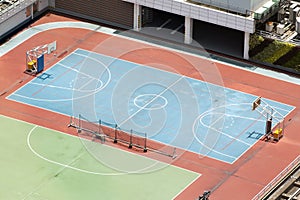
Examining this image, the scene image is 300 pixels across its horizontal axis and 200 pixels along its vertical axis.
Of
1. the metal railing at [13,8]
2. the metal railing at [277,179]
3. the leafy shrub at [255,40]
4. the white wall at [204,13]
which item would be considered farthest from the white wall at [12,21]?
the metal railing at [277,179]

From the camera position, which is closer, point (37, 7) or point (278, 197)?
point (278, 197)

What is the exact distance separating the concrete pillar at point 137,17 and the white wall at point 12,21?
1235 cm

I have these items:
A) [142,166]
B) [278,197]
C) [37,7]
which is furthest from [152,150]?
[37,7]

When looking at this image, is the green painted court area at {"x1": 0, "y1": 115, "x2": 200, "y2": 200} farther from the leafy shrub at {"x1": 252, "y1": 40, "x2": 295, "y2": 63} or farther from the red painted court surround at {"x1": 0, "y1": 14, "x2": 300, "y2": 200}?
the leafy shrub at {"x1": 252, "y1": 40, "x2": 295, "y2": 63}

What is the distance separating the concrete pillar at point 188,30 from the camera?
5354 inches

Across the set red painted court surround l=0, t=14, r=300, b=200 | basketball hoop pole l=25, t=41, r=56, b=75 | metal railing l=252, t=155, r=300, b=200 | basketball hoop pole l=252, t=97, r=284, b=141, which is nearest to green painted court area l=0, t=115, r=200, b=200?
red painted court surround l=0, t=14, r=300, b=200

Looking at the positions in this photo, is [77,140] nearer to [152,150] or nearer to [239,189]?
[152,150]

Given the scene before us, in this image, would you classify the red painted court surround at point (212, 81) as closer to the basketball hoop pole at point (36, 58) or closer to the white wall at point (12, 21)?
the basketball hoop pole at point (36, 58)

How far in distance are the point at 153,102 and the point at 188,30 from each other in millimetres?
13912

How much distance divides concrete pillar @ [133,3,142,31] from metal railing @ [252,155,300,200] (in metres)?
30.7

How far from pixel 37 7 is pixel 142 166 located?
108 ft

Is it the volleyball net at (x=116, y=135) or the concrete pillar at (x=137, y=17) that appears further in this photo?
the concrete pillar at (x=137, y=17)

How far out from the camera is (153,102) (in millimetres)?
126000

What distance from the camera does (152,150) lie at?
119m
